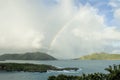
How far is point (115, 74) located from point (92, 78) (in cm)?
2122

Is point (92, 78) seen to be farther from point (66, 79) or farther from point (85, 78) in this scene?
point (66, 79)

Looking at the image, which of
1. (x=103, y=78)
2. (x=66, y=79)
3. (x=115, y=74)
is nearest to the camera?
(x=115, y=74)

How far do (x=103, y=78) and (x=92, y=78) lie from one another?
5285mm

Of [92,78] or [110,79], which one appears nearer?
[110,79]

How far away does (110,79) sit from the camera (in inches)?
4013

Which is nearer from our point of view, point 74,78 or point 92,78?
point 92,78

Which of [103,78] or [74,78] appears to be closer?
[103,78]

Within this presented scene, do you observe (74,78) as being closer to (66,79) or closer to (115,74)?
(66,79)

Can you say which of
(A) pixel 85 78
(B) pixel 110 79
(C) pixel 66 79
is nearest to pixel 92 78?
(A) pixel 85 78

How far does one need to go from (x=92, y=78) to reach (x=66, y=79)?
87.7ft

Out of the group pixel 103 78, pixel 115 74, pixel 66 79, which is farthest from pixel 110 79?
pixel 66 79

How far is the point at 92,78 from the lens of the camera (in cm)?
11888

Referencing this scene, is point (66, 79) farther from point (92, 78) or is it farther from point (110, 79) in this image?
point (110, 79)

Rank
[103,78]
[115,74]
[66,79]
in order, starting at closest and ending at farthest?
[115,74], [103,78], [66,79]
